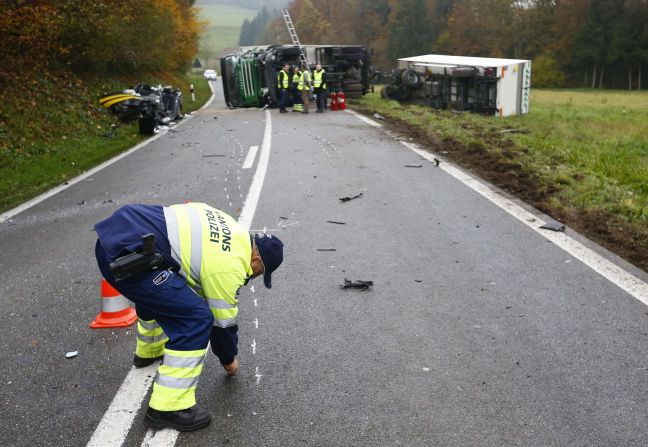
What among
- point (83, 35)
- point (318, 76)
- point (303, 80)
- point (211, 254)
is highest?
point (83, 35)

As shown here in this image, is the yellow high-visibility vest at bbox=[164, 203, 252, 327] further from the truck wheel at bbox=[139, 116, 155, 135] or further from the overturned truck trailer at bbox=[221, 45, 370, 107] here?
the overturned truck trailer at bbox=[221, 45, 370, 107]

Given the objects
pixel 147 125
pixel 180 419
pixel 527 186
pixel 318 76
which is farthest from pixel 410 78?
pixel 180 419

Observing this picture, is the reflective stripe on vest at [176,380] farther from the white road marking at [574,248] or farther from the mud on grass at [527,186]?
the mud on grass at [527,186]

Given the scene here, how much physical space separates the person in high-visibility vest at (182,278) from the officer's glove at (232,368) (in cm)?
40

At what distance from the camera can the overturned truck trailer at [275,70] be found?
2303 cm

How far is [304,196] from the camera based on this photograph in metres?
8.40

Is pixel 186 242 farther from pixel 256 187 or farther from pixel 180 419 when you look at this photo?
pixel 256 187

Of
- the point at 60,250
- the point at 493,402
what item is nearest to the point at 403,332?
the point at 493,402

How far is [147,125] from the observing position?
16.0m

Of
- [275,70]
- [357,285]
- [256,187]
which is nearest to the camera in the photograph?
[357,285]

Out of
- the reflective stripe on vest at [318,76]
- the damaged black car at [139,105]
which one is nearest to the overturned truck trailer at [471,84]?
the reflective stripe on vest at [318,76]

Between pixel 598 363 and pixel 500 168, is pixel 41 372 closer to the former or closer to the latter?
pixel 598 363

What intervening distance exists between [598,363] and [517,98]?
54.9 feet

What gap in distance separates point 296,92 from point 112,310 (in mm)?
18618
